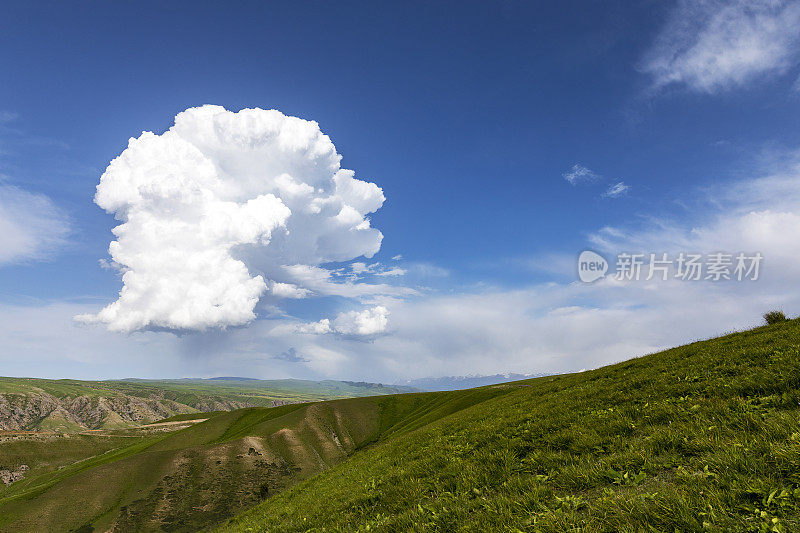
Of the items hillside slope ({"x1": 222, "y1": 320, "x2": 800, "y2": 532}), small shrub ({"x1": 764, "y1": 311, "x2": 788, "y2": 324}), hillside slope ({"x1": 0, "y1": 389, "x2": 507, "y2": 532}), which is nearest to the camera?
hillside slope ({"x1": 222, "y1": 320, "x2": 800, "y2": 532})

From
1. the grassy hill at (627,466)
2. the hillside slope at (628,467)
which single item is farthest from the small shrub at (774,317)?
the hillside slope at (628,467)

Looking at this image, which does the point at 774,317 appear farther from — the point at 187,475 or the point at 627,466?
the point at 187,475

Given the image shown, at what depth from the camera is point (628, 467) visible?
25.8ft

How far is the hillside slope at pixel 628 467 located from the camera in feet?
17.2

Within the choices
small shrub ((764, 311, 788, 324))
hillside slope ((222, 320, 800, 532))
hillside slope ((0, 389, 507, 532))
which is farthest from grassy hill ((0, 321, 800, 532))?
hillside slope ((0, 389, 507, 532))

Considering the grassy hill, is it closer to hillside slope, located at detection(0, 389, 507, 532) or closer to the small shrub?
the small shrub

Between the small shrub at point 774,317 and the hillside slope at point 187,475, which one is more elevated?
the small shrub at point 774,317

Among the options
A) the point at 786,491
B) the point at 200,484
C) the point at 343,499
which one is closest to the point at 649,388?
the point at 786,491

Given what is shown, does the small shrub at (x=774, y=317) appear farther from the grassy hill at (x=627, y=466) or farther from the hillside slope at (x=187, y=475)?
the hillside slope at (x=187, y=475)

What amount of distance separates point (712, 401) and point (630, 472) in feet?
18.6

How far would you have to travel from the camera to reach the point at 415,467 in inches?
533

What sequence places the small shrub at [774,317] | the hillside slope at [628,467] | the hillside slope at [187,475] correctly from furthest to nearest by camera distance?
the hillside slope at [187,475] → the small shrub at [774,317] → the hillside slope at [628,467]

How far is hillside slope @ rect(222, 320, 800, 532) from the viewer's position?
17.2 ft

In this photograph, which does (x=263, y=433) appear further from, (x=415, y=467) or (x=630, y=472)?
(x=630, y=472)
